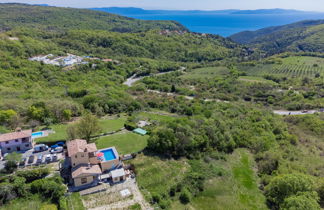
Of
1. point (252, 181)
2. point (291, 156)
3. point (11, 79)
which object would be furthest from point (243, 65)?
point (11, 79)

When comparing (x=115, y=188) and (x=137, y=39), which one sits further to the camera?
(x=137, y=39)

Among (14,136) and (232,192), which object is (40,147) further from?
(232,192)

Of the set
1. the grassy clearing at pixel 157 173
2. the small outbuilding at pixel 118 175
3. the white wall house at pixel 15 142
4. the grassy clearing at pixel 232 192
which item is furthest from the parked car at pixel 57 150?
the grassy clearing at pixel 232 192

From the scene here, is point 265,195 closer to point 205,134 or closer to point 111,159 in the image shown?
point 205,134

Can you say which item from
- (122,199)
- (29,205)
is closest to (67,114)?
(29,205)

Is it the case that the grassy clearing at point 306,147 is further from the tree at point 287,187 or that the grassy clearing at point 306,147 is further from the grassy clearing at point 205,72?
the grassy clearing at point 205,72
